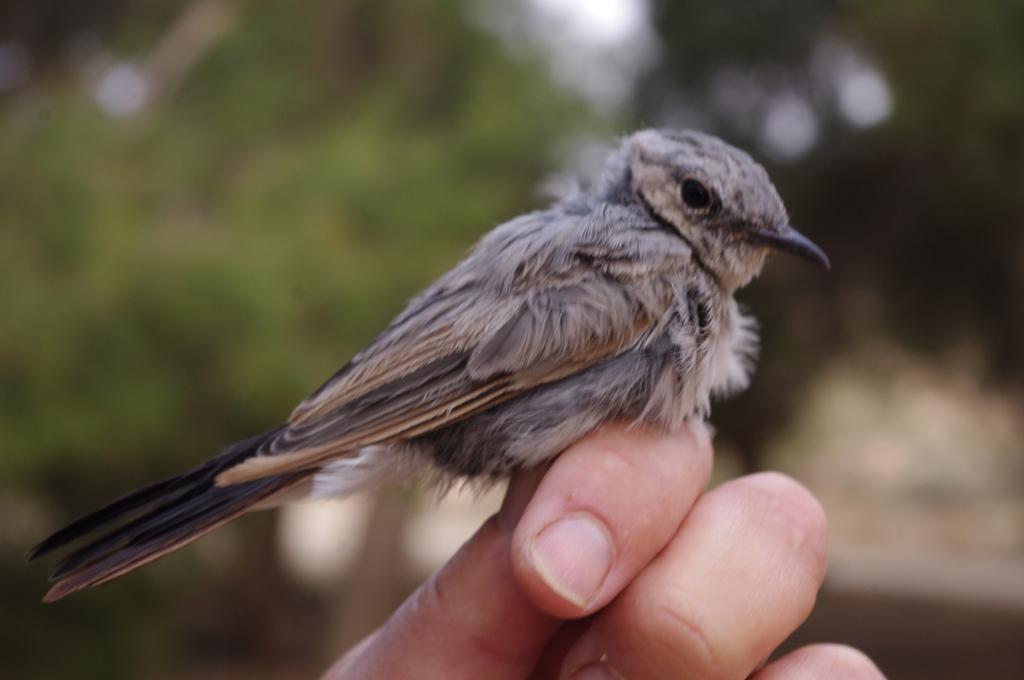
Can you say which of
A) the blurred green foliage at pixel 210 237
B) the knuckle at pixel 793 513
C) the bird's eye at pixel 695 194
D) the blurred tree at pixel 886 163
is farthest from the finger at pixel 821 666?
the blurred tree at pixel 886 163

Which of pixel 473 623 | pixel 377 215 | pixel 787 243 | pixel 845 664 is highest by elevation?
pixel 377 215

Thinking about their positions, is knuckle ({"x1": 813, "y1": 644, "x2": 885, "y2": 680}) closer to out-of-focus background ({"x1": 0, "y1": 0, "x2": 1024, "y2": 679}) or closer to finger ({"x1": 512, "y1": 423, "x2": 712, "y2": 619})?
finger ({"x1": 512, "y1": 423, "x2": 712, "y2": 619})

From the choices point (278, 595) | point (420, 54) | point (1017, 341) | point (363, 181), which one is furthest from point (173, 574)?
point (1017, 341)

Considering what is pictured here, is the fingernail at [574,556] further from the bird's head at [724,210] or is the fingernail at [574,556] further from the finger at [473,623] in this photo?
the bird's head at [724,210]

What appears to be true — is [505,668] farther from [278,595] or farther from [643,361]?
[278,595]

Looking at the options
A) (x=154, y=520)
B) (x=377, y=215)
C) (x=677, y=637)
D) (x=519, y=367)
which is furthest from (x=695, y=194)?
(x=377, y=215)

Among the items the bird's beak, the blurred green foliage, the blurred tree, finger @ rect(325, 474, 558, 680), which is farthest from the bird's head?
the blurred tree

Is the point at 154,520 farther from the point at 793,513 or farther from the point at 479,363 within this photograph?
the point at 793,513
